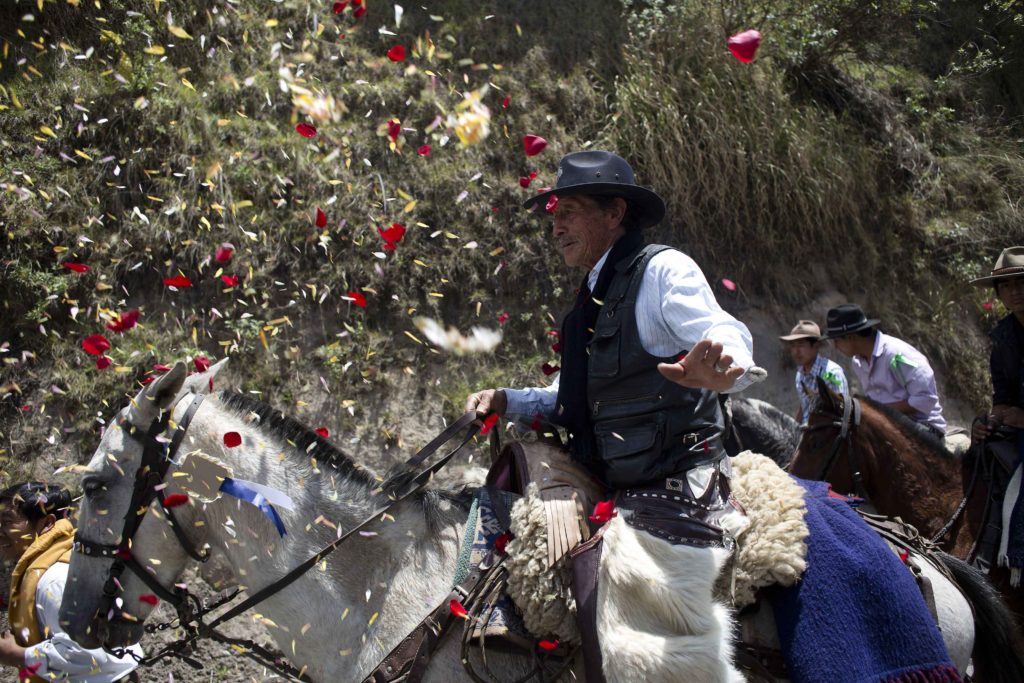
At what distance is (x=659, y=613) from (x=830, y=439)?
2960 millimetres

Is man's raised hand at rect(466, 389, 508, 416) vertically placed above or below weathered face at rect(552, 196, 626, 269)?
below

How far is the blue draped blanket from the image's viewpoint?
250 centimetres

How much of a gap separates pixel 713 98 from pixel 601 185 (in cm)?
604

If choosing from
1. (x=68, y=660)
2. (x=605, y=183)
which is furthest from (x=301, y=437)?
(x=605, y=183)

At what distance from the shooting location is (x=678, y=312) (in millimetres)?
2529

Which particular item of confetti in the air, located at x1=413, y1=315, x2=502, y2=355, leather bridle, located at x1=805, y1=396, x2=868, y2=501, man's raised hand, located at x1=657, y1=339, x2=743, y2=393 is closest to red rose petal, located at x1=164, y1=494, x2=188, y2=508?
man's raised hand, located at x1=657, y1=339, x2=743, y2=393

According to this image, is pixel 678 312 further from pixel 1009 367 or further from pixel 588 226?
pixel 1009 367

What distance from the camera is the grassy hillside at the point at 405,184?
604 centimetres

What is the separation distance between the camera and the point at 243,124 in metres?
6.98

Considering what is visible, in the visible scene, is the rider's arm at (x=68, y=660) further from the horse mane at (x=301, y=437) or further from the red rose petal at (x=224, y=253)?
the red rose petal at (x=224, y=253)

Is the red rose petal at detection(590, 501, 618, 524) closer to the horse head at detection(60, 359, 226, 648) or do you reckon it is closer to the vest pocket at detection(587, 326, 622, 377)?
the vest pocket at detection(587, 326, 622, 377)

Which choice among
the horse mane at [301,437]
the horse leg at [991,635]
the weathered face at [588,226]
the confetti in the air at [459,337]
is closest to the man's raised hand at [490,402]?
the horse mane at [301,437]

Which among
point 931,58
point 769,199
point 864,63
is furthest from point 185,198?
point 931,58

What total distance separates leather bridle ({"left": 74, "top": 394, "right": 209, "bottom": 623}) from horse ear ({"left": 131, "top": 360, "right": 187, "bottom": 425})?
31 mm
